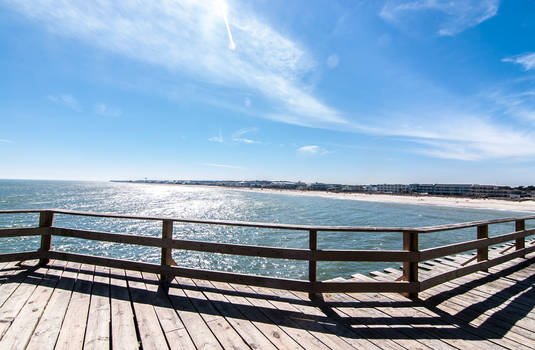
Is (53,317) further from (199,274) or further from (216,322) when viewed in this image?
(216,322)

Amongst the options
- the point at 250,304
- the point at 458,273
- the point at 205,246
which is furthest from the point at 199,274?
the point at 458,273

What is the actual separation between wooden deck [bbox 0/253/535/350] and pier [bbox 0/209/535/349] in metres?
0.02

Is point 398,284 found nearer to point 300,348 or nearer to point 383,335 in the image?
point 383,335

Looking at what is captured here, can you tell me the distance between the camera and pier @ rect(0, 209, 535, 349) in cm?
270

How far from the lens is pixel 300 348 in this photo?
255 cm

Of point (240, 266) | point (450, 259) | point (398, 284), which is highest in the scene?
point (398, 284)

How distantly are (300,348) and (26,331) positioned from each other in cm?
299

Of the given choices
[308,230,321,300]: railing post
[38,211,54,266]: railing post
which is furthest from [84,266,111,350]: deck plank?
[308,230,321,300]: railing post

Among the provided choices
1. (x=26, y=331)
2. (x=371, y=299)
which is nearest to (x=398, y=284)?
(x=371, y=299)

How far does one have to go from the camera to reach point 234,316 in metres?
3.14

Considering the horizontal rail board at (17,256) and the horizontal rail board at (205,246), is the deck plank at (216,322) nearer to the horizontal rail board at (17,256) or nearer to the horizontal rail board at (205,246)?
the horizontal rail board at (205,246)

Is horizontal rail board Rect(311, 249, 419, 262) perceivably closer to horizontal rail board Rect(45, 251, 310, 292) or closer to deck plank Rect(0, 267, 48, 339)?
horizontal rail board Rect(45, 251, 310, 292)

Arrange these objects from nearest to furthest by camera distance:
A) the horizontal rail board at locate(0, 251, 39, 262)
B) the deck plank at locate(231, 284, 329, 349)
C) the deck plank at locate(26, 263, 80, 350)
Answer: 1. the deck plank at locate(26, 263, 80, 350)
2. the deck plank at locate(231, 284, 329, 349)
3. the horizontal rail board at locate(0, 251, 39, 262)

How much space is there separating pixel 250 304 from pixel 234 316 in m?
0.39
